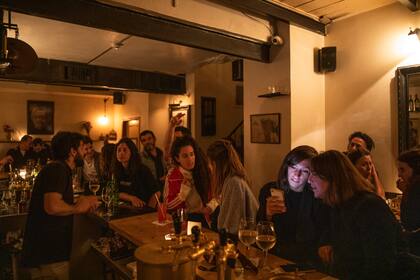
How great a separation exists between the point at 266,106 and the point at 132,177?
191 cm

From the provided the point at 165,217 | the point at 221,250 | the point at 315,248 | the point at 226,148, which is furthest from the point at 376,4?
the point at 221,250

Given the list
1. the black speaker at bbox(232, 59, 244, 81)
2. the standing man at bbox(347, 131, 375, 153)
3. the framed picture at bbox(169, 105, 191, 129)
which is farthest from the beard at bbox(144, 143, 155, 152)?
the standing man at bbox(347, 131, 375, 153)

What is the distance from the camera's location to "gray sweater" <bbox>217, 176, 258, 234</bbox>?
6.70 ft

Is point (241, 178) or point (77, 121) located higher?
point (77, 121)

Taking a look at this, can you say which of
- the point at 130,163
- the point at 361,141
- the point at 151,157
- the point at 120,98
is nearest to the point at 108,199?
the point at 130,163

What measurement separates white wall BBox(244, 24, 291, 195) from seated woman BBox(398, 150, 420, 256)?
145cm

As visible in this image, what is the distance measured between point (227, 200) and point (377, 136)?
2.33m

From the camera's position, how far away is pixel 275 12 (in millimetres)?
3389

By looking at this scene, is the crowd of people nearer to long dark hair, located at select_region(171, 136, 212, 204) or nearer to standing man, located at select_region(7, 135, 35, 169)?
long dark hair, located at select_region(171, 136, 212, 204)

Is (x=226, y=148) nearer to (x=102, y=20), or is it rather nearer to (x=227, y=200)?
(x=227, y=200)

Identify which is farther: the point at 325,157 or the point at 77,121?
the point at 77,121

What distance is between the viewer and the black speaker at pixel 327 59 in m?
3.88

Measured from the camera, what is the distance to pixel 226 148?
229cm

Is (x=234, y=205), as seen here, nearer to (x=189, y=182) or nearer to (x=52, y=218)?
(x=189, y=182)
